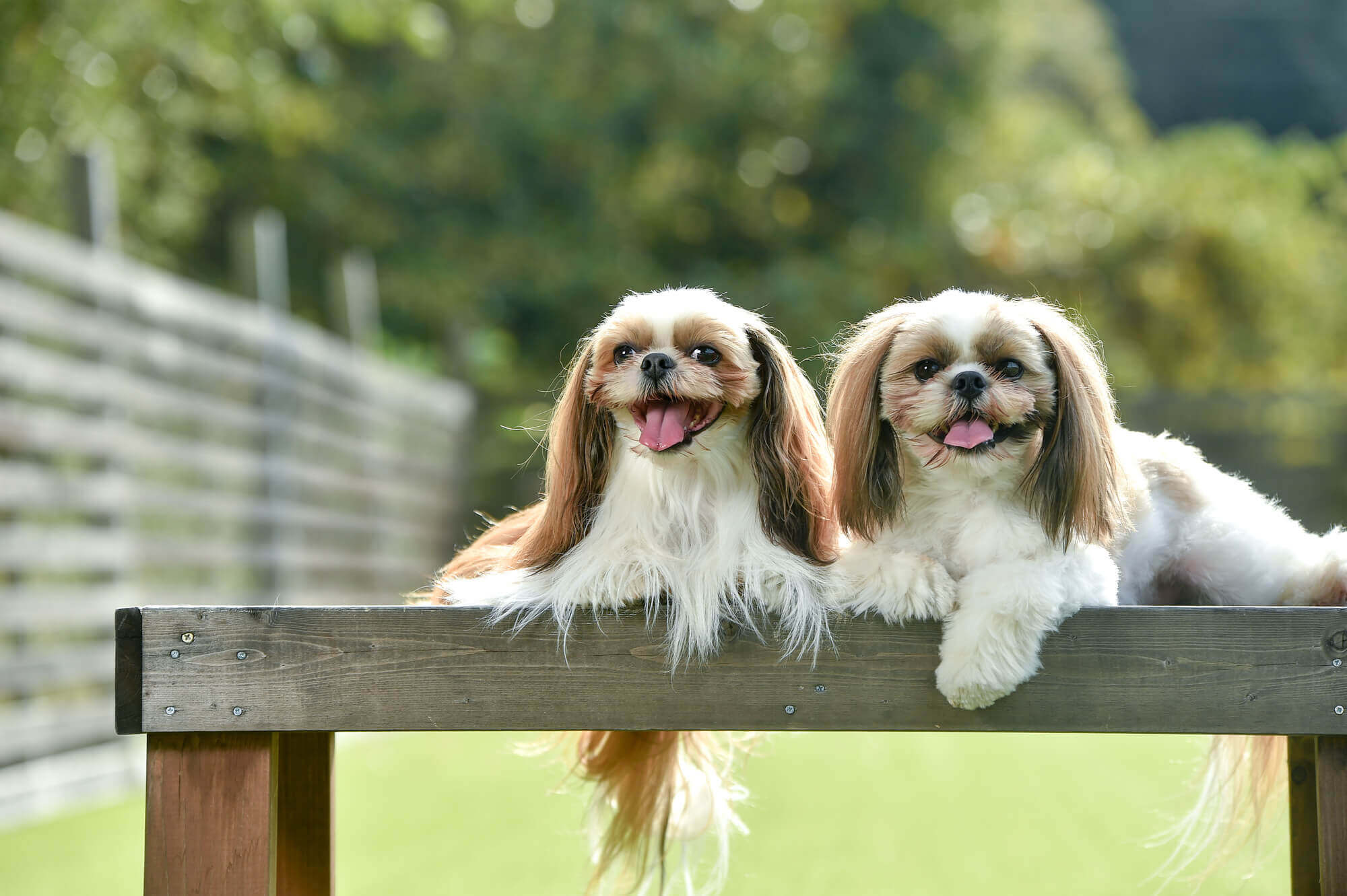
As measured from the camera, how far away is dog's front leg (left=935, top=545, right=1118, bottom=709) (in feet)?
6.26

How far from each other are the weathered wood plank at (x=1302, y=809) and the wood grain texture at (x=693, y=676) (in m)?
0.51

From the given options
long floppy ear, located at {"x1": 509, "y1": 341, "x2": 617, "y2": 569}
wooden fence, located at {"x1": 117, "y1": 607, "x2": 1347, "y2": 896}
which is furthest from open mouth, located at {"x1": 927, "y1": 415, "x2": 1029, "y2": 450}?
long floppy ear, located at {"x1": 509, "y1": 341, "x2": 617, "y2": 569}

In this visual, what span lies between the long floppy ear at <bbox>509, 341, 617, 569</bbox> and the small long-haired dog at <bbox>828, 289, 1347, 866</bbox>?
0.41m

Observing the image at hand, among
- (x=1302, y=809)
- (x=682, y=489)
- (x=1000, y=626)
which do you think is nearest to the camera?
(x=1000, y=626)

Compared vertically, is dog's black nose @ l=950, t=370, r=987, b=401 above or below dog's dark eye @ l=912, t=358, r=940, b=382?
below

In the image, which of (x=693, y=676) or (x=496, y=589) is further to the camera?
(x=496, y=589)

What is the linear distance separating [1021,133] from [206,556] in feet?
35.6

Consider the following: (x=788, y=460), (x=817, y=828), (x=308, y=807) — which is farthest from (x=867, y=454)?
(x=817, y=828)

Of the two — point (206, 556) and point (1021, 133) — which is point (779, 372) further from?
point (1021, 133)

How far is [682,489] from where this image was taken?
2.26 meters

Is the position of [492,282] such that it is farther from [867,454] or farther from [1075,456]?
[1075,456]

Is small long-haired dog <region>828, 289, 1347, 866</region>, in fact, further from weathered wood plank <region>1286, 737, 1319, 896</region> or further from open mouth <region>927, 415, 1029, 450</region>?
weathered wood plank <region>1286, 737, 1319, 896</region>

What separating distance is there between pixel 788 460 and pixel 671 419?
21 centimetres

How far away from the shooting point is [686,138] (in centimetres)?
1181
